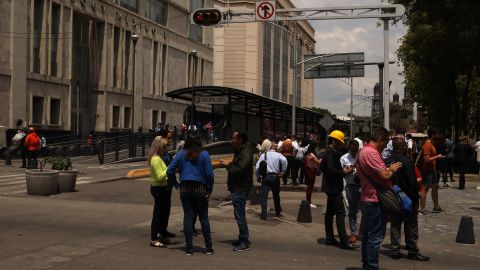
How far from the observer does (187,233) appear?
7.93m

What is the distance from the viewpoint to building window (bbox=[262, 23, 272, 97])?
10358 cm

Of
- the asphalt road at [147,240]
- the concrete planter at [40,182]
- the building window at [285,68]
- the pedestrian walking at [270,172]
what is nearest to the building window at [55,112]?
the concrete planter at [40,182]

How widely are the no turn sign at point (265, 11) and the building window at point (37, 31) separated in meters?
24.8

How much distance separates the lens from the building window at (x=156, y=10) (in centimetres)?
5527

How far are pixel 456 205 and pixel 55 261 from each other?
1059 centimetres

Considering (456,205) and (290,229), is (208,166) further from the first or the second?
(456,205)

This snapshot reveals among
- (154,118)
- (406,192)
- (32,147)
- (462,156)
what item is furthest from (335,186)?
(154,118)

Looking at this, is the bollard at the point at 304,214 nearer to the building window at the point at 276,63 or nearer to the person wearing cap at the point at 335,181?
the person wearing cap at the point at 335,181

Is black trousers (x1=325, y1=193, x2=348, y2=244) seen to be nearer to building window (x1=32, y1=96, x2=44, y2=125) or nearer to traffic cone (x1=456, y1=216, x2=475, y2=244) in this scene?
traffic cone (x1=456, y1=216, x2=475, y2=244)

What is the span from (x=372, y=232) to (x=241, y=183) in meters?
2.48

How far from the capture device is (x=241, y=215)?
855 cm

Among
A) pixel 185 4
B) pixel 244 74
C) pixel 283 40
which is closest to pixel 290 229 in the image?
pixel 185 4

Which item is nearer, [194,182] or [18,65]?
[194,182]

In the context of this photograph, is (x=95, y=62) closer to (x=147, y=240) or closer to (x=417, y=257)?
(x=147, y=240)
